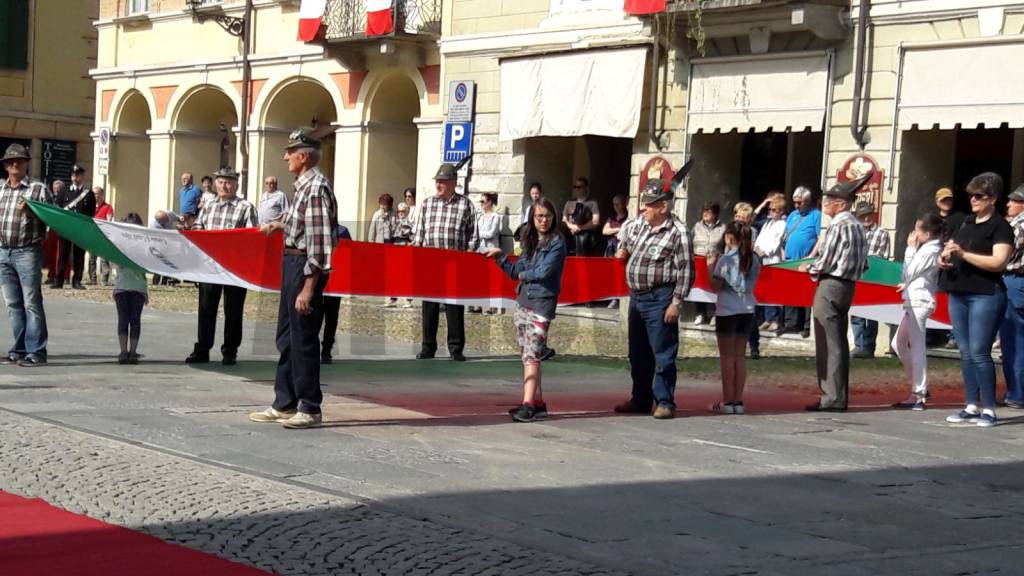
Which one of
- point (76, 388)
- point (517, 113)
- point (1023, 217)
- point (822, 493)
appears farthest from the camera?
point (517, 113)

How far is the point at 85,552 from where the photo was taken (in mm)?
7246

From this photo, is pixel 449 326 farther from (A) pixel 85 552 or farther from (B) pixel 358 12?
(B) pixel 358 12

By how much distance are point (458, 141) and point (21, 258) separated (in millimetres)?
11213

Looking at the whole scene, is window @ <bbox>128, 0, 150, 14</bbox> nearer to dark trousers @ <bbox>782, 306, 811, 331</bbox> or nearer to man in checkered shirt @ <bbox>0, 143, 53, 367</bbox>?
dark trousers @ <bbox>782, 306, 811, 331</bbox>

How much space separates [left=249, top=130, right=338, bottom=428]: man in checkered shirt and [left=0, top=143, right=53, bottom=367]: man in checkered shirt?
163 inches

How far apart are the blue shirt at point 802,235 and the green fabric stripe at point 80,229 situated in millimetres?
8883

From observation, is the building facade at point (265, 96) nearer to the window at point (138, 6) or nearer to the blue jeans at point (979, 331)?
the window at point (138, 6)

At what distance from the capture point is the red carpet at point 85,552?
273 inches

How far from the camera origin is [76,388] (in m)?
13.0

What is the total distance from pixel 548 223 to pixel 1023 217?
15.5 feet

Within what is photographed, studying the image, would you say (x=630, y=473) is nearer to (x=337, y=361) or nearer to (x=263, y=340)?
(x=337, y=361)

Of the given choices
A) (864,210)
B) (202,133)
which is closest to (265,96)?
(202,133)

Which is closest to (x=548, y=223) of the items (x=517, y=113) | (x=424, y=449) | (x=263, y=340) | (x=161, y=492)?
(x=424, y=449)

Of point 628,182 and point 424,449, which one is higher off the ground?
point 628,182
